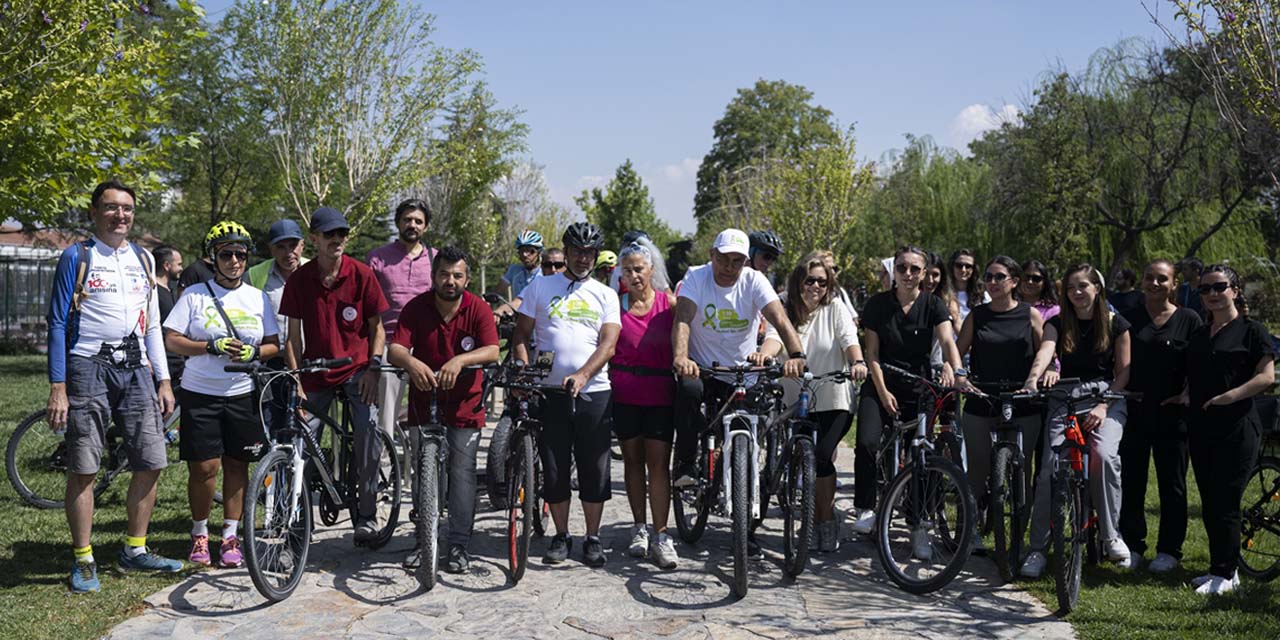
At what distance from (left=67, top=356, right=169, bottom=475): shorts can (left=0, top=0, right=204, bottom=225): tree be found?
5518 millimetres

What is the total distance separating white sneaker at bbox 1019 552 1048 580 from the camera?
6367mm

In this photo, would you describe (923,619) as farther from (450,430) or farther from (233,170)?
(233,170)

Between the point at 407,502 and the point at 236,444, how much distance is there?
7.45ft

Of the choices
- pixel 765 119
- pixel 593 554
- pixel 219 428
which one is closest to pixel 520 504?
pixel 593 554

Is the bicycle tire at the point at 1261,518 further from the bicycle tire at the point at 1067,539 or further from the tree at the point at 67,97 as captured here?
the tree at the point at 67,97

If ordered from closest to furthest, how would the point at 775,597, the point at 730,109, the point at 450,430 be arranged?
the point at 775,597
the point at 450,430
the point at 730,109

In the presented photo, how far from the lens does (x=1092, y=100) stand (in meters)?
27.4

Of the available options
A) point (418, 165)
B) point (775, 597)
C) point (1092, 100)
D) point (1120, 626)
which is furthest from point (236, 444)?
point (1092, 100)

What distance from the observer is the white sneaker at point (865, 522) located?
7449 mm

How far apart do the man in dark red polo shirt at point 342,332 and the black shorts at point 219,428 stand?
0.34 metres

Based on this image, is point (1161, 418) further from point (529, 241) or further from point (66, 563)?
point (66, 563)

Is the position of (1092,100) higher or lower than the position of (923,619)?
higher

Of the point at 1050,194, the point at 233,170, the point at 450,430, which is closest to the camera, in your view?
the point at 450,430

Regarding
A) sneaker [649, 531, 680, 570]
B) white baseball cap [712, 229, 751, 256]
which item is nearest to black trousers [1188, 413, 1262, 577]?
white baseball cap [712, 229, 751, 256]
